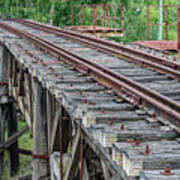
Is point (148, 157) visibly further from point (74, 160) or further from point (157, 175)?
point (74, 160)

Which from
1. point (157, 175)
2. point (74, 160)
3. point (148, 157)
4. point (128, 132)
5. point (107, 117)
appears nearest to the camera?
point (157, 175)

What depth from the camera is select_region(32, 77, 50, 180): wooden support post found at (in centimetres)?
654

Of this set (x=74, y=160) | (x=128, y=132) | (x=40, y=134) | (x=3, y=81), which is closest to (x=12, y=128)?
(x=3, y=81)

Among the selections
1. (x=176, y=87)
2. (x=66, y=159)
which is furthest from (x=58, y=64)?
(x=176, y=87)

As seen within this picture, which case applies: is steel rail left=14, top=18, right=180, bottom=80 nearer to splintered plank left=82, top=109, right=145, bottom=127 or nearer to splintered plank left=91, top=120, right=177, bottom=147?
splintered plank left=82, top=109, right=145, bottom=127

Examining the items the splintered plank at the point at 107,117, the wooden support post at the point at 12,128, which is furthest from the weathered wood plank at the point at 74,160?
the wooden support post at the point at 12,128

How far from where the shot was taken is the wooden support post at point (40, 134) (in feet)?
21.5

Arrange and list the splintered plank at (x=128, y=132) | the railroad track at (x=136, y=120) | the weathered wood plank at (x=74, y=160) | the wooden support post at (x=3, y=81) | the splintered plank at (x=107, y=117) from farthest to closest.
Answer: the wooden support post at (x=3, y=81), the weathered wood plank at (x=74, y=160), the splintered plank at (x=107, y=117), the splintered plank at (x=128, y=132), the railroad track at (x=136, y=120)

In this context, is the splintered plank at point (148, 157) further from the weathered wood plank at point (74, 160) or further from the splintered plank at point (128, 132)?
the weathered wood plank at point (74, 160)

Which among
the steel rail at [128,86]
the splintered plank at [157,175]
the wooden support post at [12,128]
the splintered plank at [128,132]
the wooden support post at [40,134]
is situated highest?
the steel rail at [128,86]

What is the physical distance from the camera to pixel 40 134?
6.59 m

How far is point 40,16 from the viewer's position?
24.6 meters

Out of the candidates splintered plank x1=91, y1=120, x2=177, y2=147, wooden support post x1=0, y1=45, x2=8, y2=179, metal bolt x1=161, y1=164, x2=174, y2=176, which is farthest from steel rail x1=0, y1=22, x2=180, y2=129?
wooden support post x1=0, y1=45, x2=8, y2=179

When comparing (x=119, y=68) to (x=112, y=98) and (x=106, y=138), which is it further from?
Answer: (x=106, y=138)
